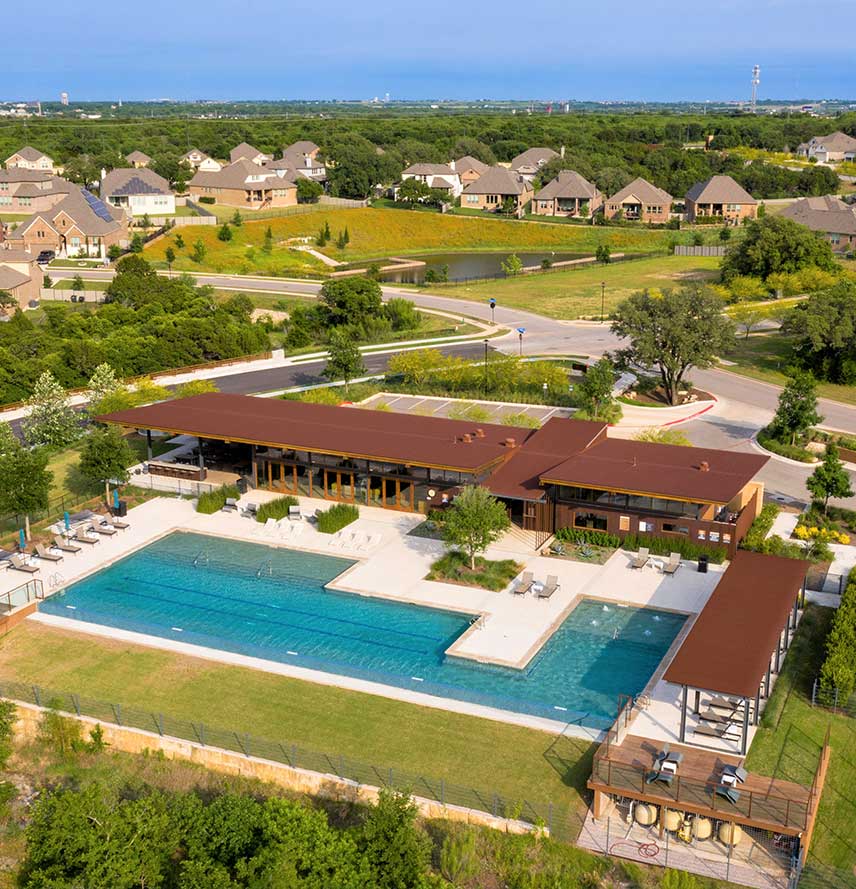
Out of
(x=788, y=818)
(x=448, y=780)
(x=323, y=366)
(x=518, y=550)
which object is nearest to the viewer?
(x=788, y=818)

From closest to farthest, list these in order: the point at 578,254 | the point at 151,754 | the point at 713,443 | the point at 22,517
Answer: the point at 151,754 < the point at 22,517 < the point at 713,443 < the point at 578,254

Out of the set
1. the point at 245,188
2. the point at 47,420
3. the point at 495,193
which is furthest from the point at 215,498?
the point at 495,193

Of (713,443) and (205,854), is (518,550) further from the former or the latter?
(205,854)

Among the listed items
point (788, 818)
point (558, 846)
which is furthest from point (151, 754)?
point (788, 818)

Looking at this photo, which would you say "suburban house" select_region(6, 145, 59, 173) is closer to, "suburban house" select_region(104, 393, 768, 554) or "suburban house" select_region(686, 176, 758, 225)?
"suburban house" select_region(686, 176, 758, 225)

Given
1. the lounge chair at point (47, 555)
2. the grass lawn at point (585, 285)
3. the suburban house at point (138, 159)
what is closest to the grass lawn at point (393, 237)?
the grass lawn at point (585, 285)

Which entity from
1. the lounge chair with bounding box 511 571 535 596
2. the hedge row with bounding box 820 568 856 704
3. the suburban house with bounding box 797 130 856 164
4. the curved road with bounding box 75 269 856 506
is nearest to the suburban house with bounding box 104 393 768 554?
the lounge chair with bounding box 511 571 535 596

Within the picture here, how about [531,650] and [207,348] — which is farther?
[207,348]

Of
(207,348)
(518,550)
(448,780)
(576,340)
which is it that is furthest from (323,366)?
(448,780)
